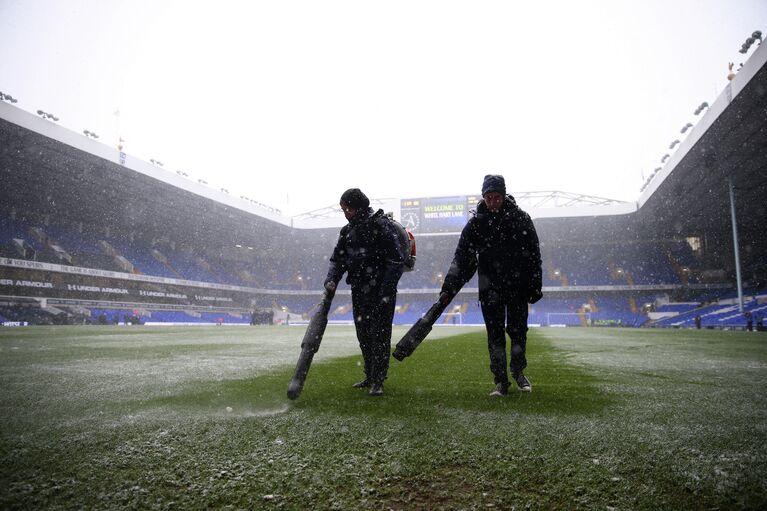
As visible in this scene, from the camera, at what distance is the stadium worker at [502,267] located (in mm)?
3229

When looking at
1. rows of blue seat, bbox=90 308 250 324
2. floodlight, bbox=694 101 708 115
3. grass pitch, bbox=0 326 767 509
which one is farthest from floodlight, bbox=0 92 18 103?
floodlight, bbox=694 101 708 115

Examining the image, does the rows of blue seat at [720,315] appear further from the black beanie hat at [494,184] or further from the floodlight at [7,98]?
the floodlight at [7,98]

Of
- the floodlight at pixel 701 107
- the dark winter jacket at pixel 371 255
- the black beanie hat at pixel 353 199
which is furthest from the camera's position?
the floodlight at pixel 701 107

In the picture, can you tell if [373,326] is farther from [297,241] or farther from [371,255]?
[297,241]

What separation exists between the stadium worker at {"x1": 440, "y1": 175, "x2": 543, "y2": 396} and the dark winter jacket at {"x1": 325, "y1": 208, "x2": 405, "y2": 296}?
1.44 ft

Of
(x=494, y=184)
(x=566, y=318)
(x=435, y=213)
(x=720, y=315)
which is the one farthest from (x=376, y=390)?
(x=566, y=318)

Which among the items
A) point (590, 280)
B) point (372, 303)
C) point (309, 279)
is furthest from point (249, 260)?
point (372, 303)

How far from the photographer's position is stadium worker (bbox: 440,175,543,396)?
323 centimetres

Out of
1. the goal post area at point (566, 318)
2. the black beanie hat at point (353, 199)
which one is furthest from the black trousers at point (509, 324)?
the goal post area at point (566, 318)

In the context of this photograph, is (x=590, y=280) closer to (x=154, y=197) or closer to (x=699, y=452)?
(x=154, y=197)

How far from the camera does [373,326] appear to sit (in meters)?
3.23

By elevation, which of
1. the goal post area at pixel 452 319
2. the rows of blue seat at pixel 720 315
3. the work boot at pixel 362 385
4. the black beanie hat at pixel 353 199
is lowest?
the goal post area at pixel 452 319

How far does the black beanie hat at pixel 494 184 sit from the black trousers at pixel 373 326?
1131mm

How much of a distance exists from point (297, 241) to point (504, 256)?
46.0m
